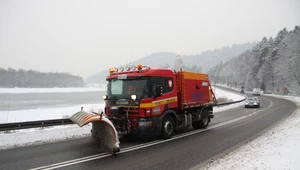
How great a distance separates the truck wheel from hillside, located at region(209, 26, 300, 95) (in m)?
48.9

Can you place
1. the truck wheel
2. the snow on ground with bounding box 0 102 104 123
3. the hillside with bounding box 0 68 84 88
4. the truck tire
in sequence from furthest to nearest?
the hillside with bounding box 0 68 84 88 → the snow on ground with bounding box 0 102 104 123 → the truck tire → the truck wheel

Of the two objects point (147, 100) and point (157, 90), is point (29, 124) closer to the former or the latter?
point (147, 100)

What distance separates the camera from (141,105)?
8.13 meters

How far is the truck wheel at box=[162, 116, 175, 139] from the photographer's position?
349 inches

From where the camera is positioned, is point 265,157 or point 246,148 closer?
point 265,157

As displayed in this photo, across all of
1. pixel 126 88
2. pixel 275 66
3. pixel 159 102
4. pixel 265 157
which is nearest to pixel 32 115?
pixel 126 88

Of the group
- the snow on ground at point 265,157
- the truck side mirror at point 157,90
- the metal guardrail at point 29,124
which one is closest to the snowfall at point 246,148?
→ the snow on ground at point 265,157

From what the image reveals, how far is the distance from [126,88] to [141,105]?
3.27 ft

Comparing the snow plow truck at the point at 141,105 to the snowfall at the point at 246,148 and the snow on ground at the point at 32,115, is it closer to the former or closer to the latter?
the snowfall at the point at 246,148

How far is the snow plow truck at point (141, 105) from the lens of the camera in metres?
7.89

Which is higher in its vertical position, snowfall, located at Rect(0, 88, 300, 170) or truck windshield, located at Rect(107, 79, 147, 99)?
truck windshield, located at Rect(107, 79, 147, 99)

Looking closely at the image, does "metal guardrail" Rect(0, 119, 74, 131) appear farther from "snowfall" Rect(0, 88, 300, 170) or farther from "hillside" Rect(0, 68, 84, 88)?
"hillside" Rect(0, 68, 84, 88)

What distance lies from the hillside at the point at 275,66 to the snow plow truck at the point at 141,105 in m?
48.6

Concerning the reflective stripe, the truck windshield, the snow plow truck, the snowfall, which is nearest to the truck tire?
the snow plow truck
